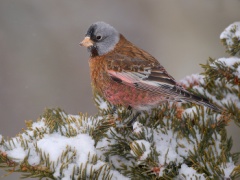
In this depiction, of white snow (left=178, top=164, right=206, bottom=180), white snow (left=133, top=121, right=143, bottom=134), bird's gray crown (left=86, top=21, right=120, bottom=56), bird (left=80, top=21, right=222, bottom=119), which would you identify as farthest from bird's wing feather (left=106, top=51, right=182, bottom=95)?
white snow (left=178, top=164, right=206, bottom=180)

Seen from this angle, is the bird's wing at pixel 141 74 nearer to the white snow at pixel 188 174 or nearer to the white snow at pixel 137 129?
the white snow at pixel 137 129

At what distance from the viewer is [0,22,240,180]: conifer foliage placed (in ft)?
5.69

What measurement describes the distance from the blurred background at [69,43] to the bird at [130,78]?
8.75 ft

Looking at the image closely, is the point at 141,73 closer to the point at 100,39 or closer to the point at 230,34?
the point at 100,39

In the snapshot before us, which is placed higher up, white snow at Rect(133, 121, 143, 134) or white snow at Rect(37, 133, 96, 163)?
white snow at Rect(133, 121, 143, 134)

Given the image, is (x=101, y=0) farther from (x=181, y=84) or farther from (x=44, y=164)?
(x=44, y=164)

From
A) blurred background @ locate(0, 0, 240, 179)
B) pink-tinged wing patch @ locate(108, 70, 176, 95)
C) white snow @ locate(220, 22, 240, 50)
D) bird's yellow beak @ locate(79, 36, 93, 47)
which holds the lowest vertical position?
pink-tinged wing patch @ locate(108, 70, 176, 95)

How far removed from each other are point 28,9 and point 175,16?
2350 millimetres

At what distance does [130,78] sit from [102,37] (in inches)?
22.4

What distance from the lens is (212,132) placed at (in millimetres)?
2006

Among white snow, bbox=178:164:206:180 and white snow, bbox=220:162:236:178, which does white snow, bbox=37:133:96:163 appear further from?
white snow, bbox=220:162:236:178

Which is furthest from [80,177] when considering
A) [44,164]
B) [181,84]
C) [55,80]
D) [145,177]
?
[55,80]

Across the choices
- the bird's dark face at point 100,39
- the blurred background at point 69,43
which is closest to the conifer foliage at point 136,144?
the bird's dark face at point 100,39

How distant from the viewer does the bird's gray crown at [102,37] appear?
3.17 m
